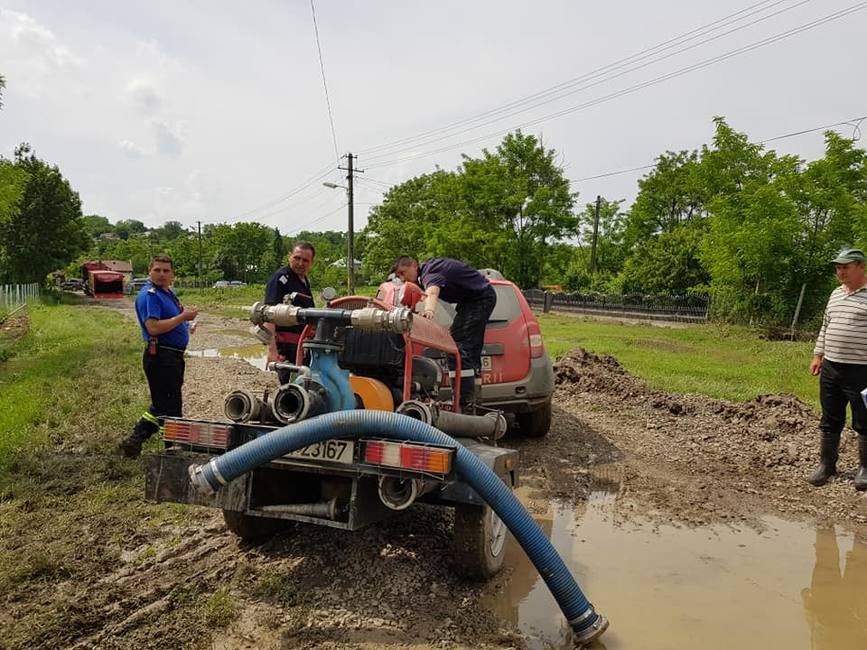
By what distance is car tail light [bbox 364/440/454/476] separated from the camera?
9.59ft

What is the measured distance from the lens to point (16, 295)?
2944 cm

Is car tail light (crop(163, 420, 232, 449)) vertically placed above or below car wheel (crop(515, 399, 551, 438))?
above

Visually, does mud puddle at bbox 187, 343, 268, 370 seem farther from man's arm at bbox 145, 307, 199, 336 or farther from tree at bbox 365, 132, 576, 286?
tree at bbox 365, 132, 576, 286

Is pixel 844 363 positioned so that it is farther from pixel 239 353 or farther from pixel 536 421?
pixel 239 353

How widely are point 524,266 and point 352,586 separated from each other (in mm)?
30915

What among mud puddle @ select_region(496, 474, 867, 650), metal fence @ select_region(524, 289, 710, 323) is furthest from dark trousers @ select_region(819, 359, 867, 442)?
metal fence @ select_region(524, 289, 710, 323)

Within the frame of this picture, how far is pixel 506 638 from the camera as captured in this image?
3170 mm

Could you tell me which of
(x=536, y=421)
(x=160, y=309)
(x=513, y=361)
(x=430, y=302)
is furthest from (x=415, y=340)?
(x=536, y=421)

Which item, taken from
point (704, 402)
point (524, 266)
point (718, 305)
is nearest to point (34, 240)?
point (524, 266)

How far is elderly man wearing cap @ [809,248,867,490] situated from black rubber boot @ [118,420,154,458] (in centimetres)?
577

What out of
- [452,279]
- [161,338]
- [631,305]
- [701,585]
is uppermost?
[452,279]

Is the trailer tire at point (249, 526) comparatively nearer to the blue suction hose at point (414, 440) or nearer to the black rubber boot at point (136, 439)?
the blue suction hose at point (414, 440)

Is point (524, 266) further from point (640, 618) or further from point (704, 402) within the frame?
point (640, 618)

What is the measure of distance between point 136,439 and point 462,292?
121 inches
